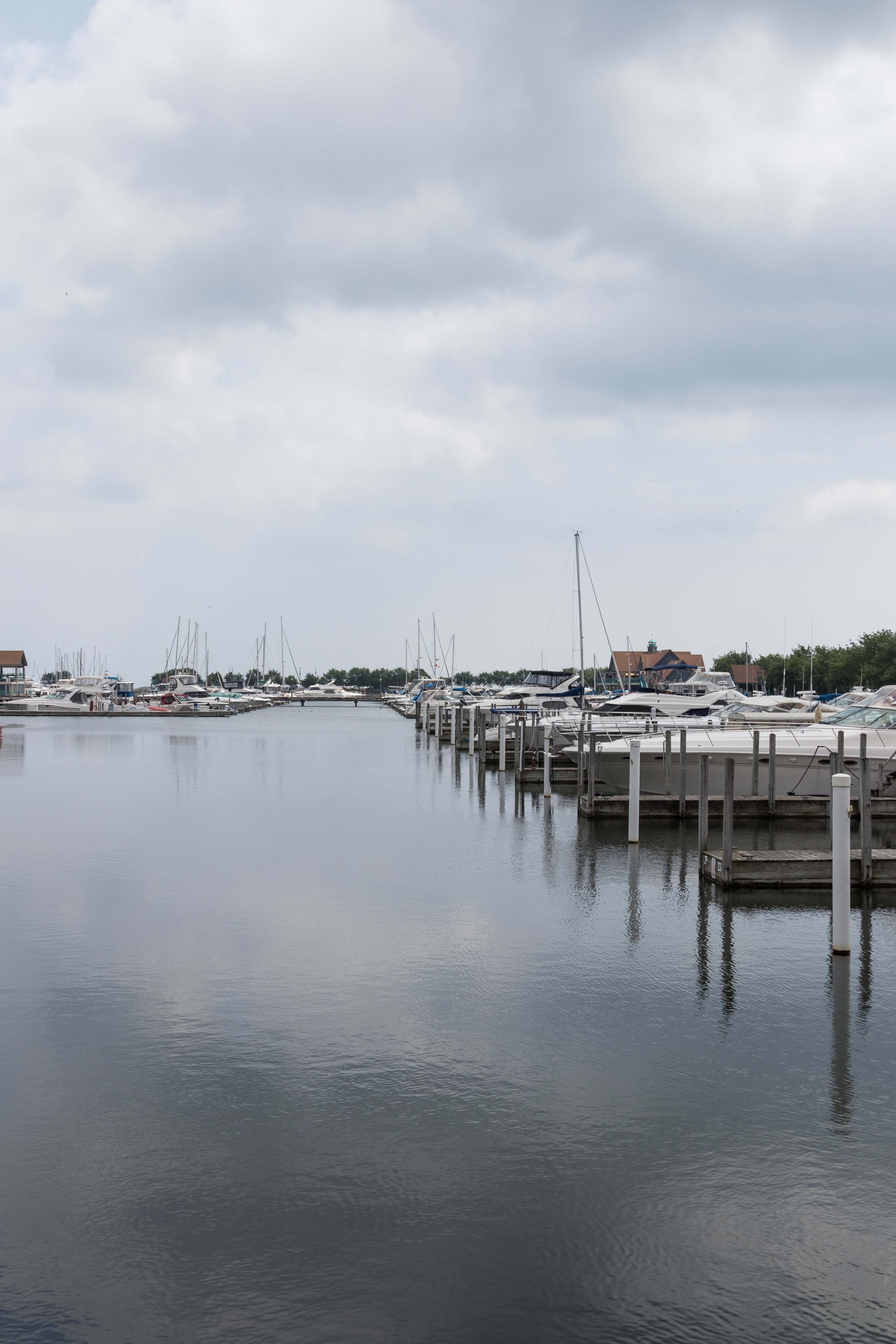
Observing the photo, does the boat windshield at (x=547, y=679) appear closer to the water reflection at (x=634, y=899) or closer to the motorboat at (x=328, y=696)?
the water reflection at (x=634, y=899)

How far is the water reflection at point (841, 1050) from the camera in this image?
7805 mm

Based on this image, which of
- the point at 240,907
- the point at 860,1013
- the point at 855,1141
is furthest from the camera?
the point at 240,907

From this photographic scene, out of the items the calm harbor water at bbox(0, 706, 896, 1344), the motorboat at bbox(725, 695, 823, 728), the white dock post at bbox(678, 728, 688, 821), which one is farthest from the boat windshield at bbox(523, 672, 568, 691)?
the calm harbor water at bbox(0, 706, 896, 1344)

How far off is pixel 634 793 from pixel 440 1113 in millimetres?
13416

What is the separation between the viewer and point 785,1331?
5.19 metres

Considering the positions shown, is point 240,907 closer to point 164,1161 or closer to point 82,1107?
point 82,1107

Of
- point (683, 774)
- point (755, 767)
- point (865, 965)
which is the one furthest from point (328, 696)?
point (865, 965)

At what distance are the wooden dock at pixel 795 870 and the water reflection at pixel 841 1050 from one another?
3396 millimetres

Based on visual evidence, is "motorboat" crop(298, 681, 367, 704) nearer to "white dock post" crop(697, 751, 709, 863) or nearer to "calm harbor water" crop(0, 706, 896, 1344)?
"white dock post" crop(697, 751, 709, 863)

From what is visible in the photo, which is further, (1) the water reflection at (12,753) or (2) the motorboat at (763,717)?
(1) the water reflection at (12,753)

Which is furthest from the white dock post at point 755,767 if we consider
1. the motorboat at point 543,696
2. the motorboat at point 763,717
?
the motorboat at point 543,696

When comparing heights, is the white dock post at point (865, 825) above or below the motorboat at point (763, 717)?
below

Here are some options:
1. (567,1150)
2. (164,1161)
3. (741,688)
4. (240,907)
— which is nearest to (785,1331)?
(567,1150)

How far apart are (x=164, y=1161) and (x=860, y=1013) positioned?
6.50m
